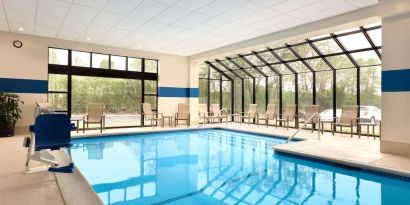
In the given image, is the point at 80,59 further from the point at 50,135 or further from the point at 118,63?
the point at 50,135

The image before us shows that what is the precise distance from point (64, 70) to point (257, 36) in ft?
20.4

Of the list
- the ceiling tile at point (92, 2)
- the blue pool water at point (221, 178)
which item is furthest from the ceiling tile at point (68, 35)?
the blue pool water at point (221, 178)

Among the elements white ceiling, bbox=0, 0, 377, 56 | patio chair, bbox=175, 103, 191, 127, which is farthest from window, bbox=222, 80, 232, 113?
white ceiling, bbox=0, 0, 377, 56

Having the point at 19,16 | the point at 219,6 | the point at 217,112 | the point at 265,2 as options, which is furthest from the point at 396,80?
the point at 19,16

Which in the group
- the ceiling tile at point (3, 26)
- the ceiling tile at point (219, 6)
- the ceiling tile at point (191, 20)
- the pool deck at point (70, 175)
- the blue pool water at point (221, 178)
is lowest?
the blue pool water at point (221, 178)

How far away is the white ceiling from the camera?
5207mm

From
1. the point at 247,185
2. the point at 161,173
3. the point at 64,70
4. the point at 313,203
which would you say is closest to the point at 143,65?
the point at 64,70

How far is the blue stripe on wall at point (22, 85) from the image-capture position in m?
7.51

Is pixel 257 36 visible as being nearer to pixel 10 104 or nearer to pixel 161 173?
pixel 161 173

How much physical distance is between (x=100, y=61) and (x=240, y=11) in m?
5.67

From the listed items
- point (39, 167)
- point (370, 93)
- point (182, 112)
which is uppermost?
point (370, 93)

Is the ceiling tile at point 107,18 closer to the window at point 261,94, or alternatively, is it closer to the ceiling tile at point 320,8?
the ceiling tile at point 320,8

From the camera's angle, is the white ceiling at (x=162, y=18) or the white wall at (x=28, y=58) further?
the white wall at (x=28, y=58)

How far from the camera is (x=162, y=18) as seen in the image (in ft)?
20.0
